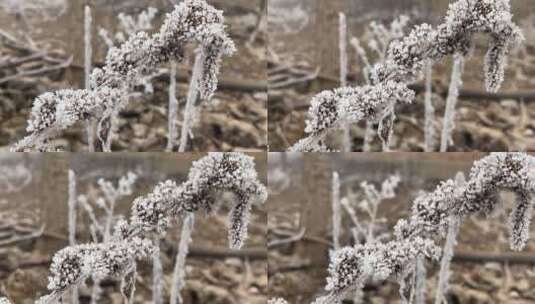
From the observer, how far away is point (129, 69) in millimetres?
2295

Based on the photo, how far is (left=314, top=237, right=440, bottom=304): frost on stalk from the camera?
2314 mm

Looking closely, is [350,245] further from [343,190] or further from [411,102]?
[411,102]

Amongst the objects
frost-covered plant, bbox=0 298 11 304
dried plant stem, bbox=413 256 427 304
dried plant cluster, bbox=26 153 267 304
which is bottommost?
frost-covered plant, bbox=0 298 11 304

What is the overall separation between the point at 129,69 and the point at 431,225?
3.18ft

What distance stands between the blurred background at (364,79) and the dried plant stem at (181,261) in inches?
13.2

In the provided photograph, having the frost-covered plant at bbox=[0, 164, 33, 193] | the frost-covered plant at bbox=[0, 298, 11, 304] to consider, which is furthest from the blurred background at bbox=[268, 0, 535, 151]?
the frost-covered plant at bbox=[0, 298, 11, 304]

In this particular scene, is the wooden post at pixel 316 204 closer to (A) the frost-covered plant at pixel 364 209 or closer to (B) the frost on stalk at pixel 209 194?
(A) the frost-covered plant at pixel 364 209

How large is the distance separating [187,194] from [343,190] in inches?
17.7

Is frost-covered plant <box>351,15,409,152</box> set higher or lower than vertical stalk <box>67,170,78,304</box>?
higher

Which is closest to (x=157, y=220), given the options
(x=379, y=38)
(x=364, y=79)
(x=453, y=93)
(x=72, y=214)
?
(x=72, y=214)

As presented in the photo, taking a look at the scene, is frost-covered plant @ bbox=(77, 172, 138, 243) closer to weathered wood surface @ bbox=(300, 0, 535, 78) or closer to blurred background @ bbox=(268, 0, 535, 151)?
blurred background @ bbox=(268, 0, 535, 151)

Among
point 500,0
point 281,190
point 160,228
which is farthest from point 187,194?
point 500,0

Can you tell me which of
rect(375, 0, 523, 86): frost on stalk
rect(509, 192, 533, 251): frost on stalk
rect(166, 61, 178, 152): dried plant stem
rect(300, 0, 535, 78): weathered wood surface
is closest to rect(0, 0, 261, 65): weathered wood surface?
rect(166, 61, 178, 152): dried plant stem

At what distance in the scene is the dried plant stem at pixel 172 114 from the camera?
2316 mm
